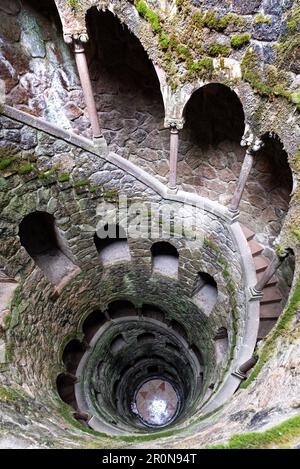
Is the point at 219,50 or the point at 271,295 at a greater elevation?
the point at 219,50

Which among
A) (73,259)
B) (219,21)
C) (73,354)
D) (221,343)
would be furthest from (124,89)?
(73,354)

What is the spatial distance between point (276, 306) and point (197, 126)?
4747mm

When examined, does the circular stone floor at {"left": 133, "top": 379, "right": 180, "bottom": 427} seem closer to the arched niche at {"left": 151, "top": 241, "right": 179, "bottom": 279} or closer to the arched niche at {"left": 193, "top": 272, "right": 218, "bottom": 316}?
the arched niche at {"left": 193, "top": 272, "right": 218, "bottom": 316}

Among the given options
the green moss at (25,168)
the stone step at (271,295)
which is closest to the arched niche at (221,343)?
the stone step at (271,295)

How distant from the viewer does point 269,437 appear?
2.36m

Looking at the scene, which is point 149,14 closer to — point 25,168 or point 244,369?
point 25,168

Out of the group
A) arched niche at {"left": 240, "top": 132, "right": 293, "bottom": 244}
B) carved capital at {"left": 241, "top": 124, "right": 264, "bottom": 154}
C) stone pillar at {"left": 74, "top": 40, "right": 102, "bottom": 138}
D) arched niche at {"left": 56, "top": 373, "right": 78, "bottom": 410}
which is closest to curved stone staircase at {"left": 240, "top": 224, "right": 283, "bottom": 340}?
arched niche at {"left": 240, "top": 132, "right": 293, "bottom": 244}

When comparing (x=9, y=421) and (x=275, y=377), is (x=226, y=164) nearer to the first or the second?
(x=275, y=377)

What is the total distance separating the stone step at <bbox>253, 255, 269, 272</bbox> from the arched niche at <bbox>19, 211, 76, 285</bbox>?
4754 mm

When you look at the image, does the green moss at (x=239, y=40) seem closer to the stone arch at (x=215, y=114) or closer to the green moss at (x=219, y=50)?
the green moss at (x=219, y=50)

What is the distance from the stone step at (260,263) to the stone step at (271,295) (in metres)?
0.56

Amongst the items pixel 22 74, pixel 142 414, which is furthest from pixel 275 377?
pixel 142 414

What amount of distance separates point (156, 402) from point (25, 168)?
447 inches

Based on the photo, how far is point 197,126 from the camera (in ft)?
24.7
